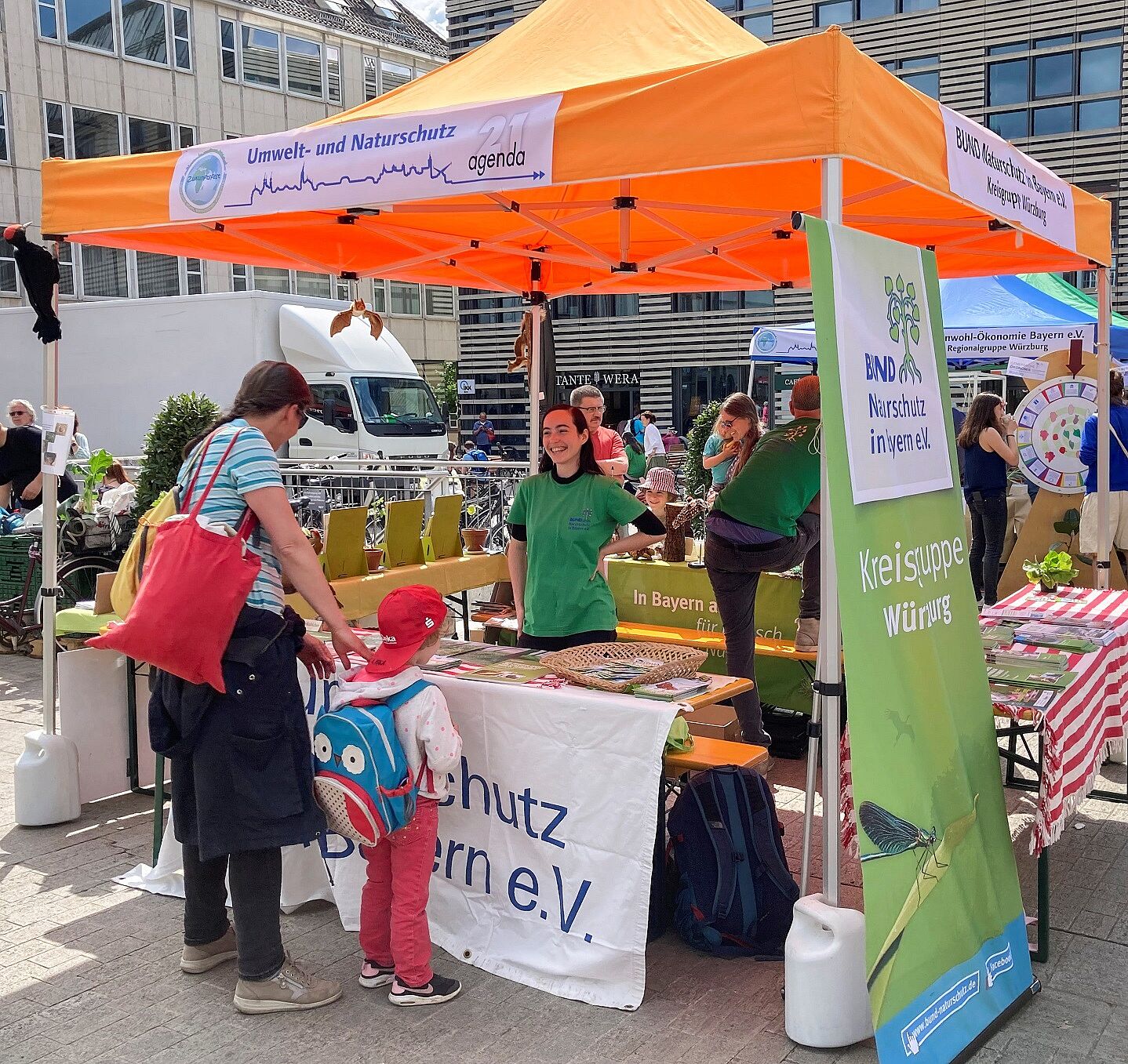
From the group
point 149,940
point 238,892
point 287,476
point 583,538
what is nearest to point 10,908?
point 149,940

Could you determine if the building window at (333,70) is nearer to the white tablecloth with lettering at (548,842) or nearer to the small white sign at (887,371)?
the white tablecloth with lettering at (548,842)

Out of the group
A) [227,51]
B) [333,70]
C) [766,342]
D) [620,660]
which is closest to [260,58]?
[227,51]

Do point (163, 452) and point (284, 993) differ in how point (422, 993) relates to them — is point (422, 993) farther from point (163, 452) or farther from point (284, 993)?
point (163, 452)

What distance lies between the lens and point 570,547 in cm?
464

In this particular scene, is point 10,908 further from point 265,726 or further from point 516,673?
point 516,673

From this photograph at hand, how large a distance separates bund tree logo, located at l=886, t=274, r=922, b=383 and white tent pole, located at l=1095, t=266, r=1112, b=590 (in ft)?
9.00

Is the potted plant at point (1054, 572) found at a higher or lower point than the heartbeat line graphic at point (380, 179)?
lower

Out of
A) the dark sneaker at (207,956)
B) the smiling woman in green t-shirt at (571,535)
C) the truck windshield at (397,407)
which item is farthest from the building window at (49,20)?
the dark sneaker at (207,956)

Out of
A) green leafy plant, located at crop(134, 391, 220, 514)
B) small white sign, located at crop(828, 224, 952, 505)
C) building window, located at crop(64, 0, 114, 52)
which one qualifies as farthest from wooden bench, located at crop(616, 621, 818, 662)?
building window, located at crop(64, 0, 114, 52)

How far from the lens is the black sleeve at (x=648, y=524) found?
15.5 feet

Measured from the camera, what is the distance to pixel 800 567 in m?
6.76

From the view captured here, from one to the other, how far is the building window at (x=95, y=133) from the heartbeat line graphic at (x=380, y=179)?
1113 inches

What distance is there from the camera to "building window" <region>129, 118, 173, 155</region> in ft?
103

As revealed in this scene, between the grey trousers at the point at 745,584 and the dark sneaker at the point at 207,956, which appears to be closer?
the dark sneaker at the point at 207,956
